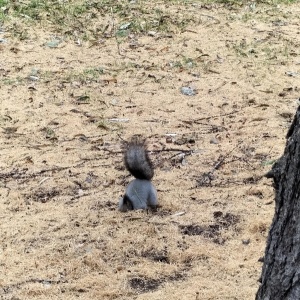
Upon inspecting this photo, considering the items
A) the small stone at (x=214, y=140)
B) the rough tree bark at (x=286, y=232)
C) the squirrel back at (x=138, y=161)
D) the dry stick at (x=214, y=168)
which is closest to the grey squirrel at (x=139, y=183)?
the squirrel back at (x=138, y=161)

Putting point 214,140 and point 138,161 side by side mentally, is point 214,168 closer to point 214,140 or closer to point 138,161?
point 214,140

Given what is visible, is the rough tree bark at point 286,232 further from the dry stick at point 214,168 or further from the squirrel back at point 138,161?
the dry stick at point 214,168

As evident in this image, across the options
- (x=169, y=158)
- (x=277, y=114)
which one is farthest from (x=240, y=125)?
(x=169, y=158)

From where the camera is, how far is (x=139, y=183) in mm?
4727

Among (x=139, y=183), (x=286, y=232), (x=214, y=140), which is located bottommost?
(x=139, y=183)

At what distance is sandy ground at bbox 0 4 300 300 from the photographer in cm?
Result: 389

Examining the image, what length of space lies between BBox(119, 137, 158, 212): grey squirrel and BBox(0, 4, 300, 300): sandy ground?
0.08 meters

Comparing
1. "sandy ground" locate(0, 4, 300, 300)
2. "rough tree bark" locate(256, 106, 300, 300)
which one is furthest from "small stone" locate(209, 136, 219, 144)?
"rough tree bark" locate(256, 106, 300, 300)

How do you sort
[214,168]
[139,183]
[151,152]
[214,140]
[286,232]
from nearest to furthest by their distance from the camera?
[286,232] < [139,183] < [214,168] < [151,152] < [214,140]

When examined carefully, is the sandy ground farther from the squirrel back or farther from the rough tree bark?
the rough tree bark

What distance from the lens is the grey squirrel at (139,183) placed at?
15.2 feet

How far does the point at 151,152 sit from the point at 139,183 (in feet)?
3.22

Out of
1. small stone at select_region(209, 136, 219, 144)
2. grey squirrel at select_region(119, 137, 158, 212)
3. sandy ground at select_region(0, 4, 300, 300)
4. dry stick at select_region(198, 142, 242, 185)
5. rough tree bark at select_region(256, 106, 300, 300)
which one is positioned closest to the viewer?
rough tree bark at select_region(256, 106, 300, 300)

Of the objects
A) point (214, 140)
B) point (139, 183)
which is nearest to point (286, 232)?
point (139, 183)
